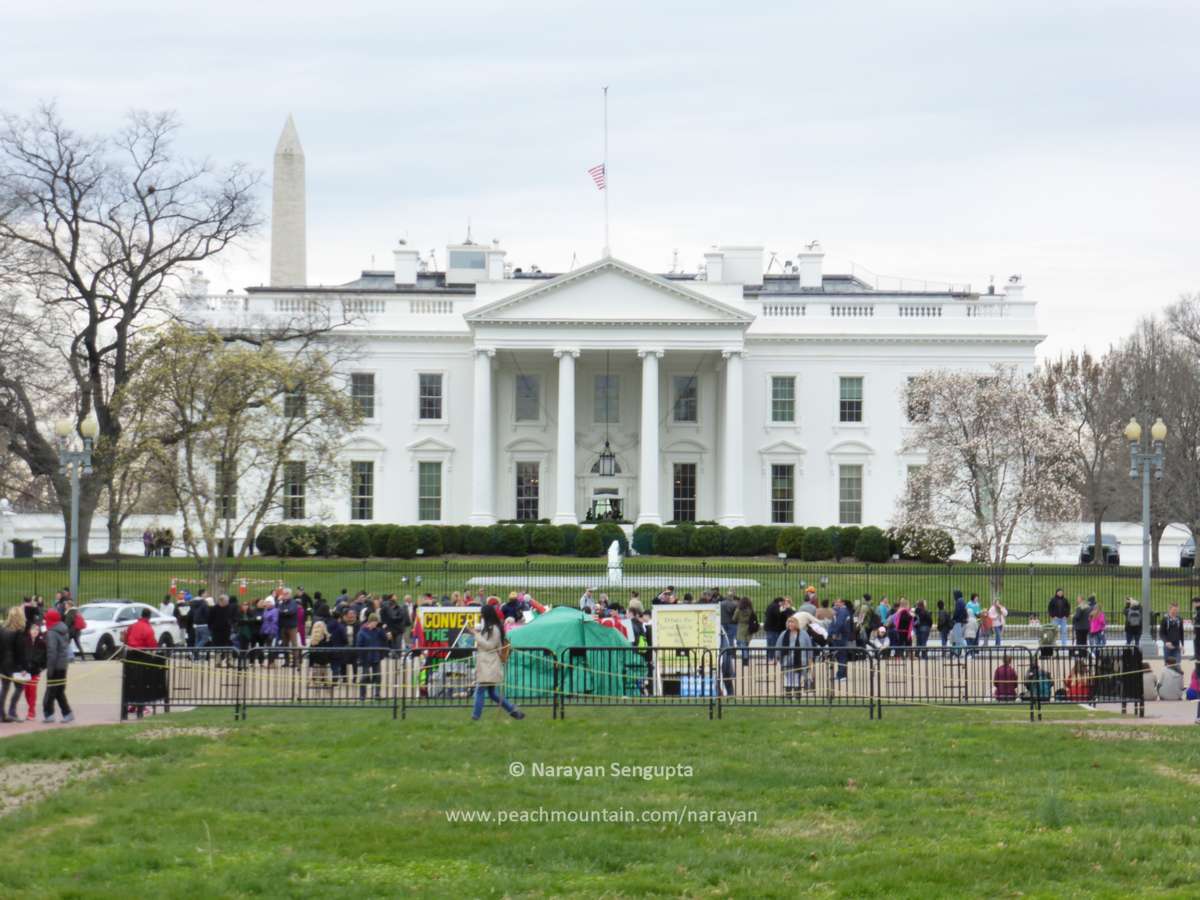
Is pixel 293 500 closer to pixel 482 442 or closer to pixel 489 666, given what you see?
pixel 482 442

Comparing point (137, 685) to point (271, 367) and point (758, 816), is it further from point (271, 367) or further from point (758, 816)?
point (271, 367)

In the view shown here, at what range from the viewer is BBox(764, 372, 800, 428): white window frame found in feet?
205

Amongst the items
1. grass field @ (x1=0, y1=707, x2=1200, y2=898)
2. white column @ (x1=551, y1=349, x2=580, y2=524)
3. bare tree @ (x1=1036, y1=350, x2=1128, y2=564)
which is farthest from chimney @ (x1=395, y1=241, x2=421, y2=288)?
grass field @ (x1=0, y1=707, x2=1200, y2=898)

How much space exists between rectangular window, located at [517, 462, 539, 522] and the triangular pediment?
6.97 metres

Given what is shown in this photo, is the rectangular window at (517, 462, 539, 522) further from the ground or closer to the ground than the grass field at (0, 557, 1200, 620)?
further from the ground

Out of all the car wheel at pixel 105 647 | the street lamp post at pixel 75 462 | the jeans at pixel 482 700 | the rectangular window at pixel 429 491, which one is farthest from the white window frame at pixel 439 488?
the jeans at pixel 482 700

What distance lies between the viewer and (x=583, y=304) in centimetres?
5950

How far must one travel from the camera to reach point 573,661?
21.1 metres

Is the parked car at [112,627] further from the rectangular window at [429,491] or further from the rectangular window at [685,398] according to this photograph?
the rectangular window at [685,398]

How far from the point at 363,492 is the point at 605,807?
50.3 meters

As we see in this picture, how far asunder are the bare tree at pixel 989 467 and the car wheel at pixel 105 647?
28944mm

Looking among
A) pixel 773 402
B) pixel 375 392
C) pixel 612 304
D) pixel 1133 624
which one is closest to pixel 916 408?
pixel 773 402

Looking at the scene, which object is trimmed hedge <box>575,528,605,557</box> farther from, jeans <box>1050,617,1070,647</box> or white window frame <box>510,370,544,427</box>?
jeans <box>1050,617,1070,647</box>

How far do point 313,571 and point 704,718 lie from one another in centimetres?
2427
